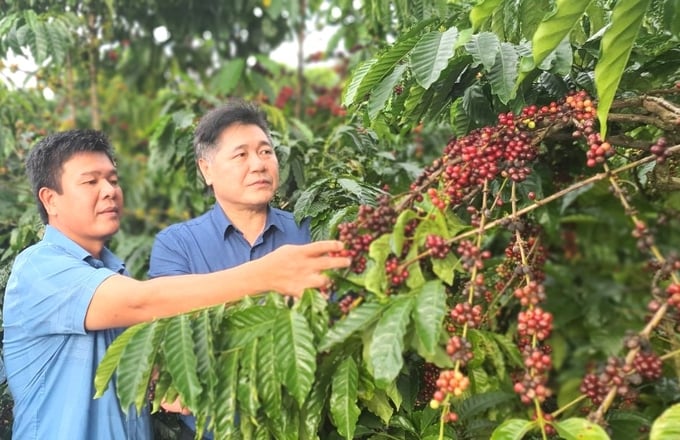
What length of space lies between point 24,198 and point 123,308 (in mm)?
1695

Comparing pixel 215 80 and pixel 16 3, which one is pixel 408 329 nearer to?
pixel 16 3

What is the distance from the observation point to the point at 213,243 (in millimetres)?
1770

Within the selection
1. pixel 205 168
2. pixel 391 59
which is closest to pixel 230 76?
pixel 205 168

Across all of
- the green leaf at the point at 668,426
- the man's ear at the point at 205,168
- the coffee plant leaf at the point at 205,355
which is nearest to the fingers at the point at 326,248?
the coffee plant leaf at the point at 205,355

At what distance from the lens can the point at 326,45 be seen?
423 centimetres

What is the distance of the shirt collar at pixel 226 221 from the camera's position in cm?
179

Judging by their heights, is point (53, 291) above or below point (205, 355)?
above

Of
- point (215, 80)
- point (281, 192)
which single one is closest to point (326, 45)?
point (215, 80)

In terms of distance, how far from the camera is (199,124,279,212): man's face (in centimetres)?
172

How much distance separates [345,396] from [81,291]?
0.53m

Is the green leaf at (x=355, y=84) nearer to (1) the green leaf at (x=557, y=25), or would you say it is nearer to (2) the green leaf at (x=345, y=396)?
(1) the green leaf at (x=557, y=25)

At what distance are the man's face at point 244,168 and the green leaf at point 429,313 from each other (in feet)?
2.37

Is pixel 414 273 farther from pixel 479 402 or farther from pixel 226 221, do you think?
pixel 226 221

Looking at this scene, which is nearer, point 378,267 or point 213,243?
point 378,267
